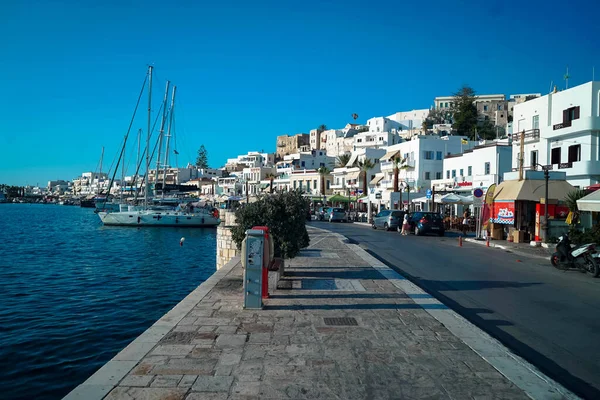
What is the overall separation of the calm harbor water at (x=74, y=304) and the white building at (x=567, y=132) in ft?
78.8

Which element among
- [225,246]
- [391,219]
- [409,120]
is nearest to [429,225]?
[391,219]

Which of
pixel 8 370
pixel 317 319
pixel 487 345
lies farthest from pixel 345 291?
pixel 8 370

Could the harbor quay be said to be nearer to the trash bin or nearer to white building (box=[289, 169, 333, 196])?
the trash bin

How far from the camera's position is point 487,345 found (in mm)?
6379

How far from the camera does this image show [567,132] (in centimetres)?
3123

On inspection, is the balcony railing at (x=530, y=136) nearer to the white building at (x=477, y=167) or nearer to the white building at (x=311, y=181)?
the white building at (x=477, y=167)

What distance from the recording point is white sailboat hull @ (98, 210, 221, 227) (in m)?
54.1

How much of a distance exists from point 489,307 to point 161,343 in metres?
6.44

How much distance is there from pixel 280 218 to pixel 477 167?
115 ft

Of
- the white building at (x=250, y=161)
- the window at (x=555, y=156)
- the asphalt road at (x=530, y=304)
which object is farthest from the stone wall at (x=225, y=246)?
the white building at (x=250, y=161)

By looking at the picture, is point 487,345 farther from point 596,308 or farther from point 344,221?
point 344,221

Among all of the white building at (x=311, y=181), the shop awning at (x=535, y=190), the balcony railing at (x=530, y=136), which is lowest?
the shop awning at (x=535, y=190)

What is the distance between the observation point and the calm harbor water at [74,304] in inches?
334

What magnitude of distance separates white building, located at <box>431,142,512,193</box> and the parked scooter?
25.6 m
